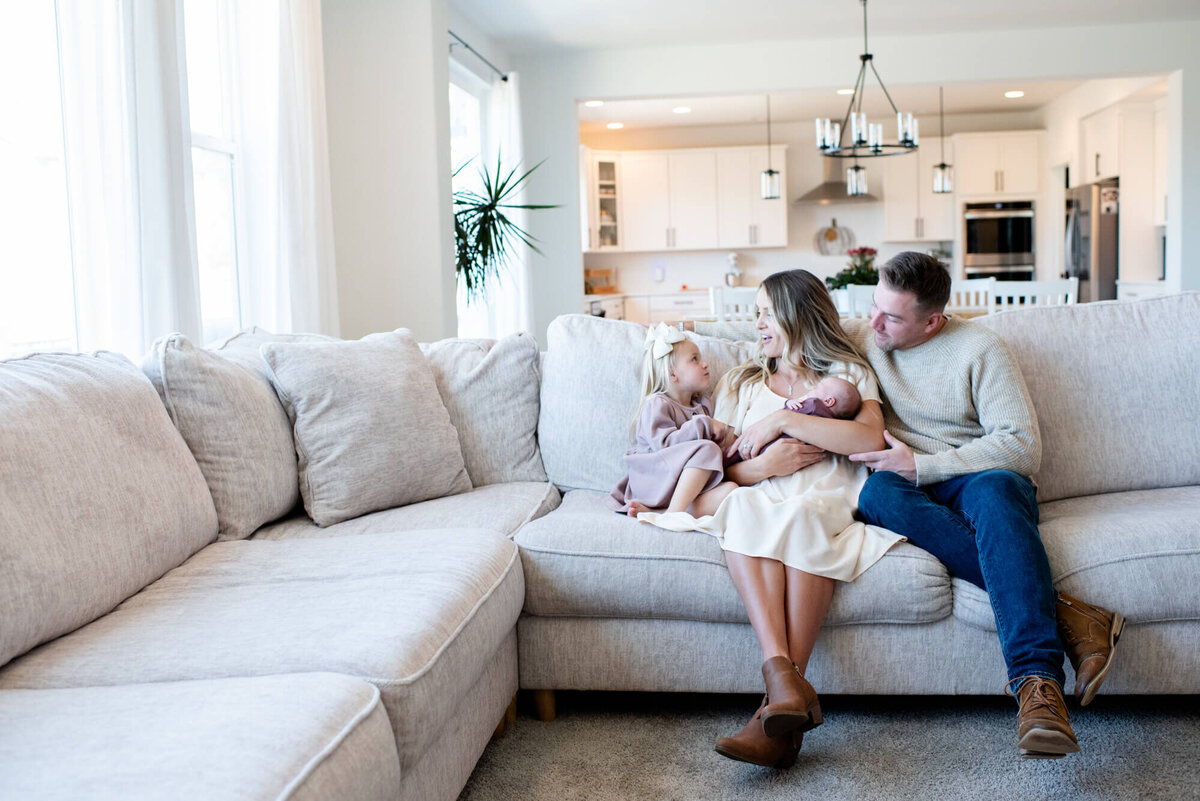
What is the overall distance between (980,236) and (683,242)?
8.99 feet

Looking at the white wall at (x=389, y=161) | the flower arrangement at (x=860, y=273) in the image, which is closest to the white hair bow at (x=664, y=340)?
the white wall at (x=389, y=161)

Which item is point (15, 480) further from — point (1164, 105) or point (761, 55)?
point (1164, 105)

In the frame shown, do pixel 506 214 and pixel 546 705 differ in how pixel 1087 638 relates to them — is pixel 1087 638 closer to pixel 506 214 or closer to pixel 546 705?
pixel 546 705

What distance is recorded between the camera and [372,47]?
4883 mm

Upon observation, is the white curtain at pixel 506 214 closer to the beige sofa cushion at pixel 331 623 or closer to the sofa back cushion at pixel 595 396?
the sofa back cushion at pixel 595 396

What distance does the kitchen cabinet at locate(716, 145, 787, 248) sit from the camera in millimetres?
9977

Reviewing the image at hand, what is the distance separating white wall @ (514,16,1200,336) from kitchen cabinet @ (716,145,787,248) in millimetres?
3052

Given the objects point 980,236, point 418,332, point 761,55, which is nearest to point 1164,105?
point 980,236

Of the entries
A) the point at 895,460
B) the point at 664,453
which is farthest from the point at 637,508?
the point at 895,460

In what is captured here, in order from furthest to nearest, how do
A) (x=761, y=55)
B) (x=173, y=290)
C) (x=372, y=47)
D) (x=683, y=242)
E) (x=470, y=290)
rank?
(x=683, y=242)
(x=761, y=55)
(x=470, y=290)
(x=372, y=47)
(x=173, y=290)

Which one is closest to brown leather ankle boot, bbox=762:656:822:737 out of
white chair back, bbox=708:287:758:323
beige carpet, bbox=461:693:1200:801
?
beige carpet, bbox=461:693:1200:801

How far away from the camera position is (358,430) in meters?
2.54

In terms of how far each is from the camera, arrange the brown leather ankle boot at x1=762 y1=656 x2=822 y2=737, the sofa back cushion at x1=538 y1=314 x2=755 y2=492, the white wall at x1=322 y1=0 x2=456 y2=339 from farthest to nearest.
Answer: the white wall at x1=322 y1=0 x2=456 y2=339 < the sofa back cushion at x1=538 y1=314 x2=755 y2=492 < the brown leather ankle boot at x1=762 y1=656 x2=822 y2=737

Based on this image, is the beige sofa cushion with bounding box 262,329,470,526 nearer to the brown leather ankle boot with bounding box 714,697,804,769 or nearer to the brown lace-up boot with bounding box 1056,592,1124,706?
A: the brown leather ankle boot with bounding box 714,697,804,769
